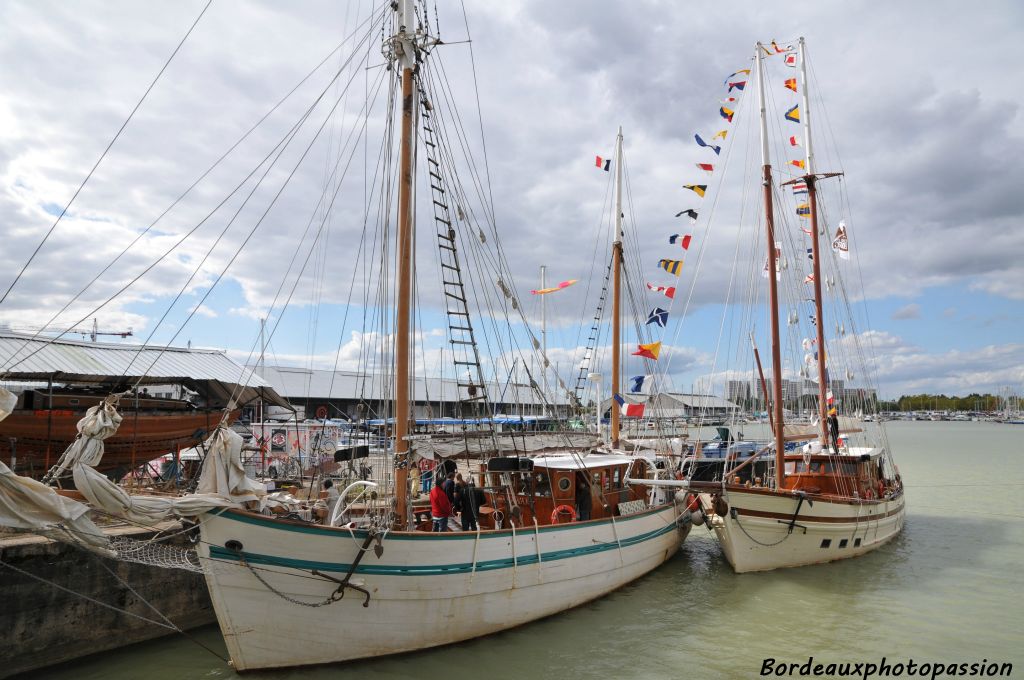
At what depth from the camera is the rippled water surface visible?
33.4 feet

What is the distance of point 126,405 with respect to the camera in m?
18.1

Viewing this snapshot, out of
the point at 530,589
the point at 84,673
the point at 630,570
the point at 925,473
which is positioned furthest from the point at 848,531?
the point at 925,473

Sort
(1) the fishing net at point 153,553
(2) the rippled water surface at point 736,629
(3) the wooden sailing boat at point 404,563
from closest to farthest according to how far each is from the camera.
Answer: (1) the fishing net at point 153,553
(3) the wooden sailing boat at point 404,563
(2) the rippled water surface at point 736,629

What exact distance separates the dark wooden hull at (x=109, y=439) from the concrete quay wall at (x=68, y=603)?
4187 millimetres

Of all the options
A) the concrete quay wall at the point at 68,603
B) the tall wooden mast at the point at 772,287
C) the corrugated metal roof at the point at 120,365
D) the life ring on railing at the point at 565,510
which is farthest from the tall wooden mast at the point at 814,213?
the concrete quay wall at the point at 68,603

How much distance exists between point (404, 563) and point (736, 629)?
6.76 meters

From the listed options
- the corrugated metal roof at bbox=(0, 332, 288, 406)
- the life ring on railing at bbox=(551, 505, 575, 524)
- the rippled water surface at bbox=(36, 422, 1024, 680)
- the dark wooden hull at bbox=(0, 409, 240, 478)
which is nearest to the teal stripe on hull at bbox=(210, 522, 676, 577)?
the life ring on railing at bbox=(551, 505, 575, 524)

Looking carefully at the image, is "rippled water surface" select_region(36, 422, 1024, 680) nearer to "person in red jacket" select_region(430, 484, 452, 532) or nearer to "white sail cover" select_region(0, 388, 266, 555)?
"person in red jacket" select_region(430, 484, 452, 532)

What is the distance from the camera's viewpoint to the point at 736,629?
1207cm

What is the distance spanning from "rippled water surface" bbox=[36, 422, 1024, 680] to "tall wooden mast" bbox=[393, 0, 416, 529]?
3035mm

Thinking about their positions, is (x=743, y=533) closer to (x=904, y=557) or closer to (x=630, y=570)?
(x=630, y=570)

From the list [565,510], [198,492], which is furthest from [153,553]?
[565,510]

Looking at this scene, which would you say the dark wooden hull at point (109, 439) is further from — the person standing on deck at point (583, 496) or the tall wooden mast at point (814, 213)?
the tall wooden mast at point (814, 213)

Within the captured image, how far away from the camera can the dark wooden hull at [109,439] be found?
49.3ft
